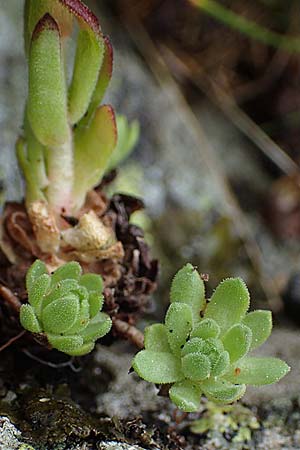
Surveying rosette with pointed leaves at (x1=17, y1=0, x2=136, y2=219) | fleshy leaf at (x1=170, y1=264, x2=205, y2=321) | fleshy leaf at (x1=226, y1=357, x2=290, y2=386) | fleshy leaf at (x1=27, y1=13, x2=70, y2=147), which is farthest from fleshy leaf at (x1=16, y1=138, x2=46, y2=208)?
fleshy leaf at (x1=226, y1=357, x2=290, y2=386)

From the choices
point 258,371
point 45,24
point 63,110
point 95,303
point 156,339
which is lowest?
point 258,371

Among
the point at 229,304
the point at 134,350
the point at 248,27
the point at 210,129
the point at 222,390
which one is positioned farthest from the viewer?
the point at 210,129

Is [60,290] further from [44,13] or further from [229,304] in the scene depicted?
[44,13]

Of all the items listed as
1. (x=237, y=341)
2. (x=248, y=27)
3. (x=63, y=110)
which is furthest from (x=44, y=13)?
(x=248, y=27)

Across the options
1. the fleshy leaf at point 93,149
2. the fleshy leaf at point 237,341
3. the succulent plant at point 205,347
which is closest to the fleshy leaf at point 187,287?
the succulent plant at point 205,347

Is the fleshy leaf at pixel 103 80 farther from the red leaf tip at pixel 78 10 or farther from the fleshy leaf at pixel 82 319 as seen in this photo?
the fleshy leaf at pixel 82 319

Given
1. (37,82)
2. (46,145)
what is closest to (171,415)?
(46,145)

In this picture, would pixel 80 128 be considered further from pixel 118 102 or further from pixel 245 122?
pixel 245 122
